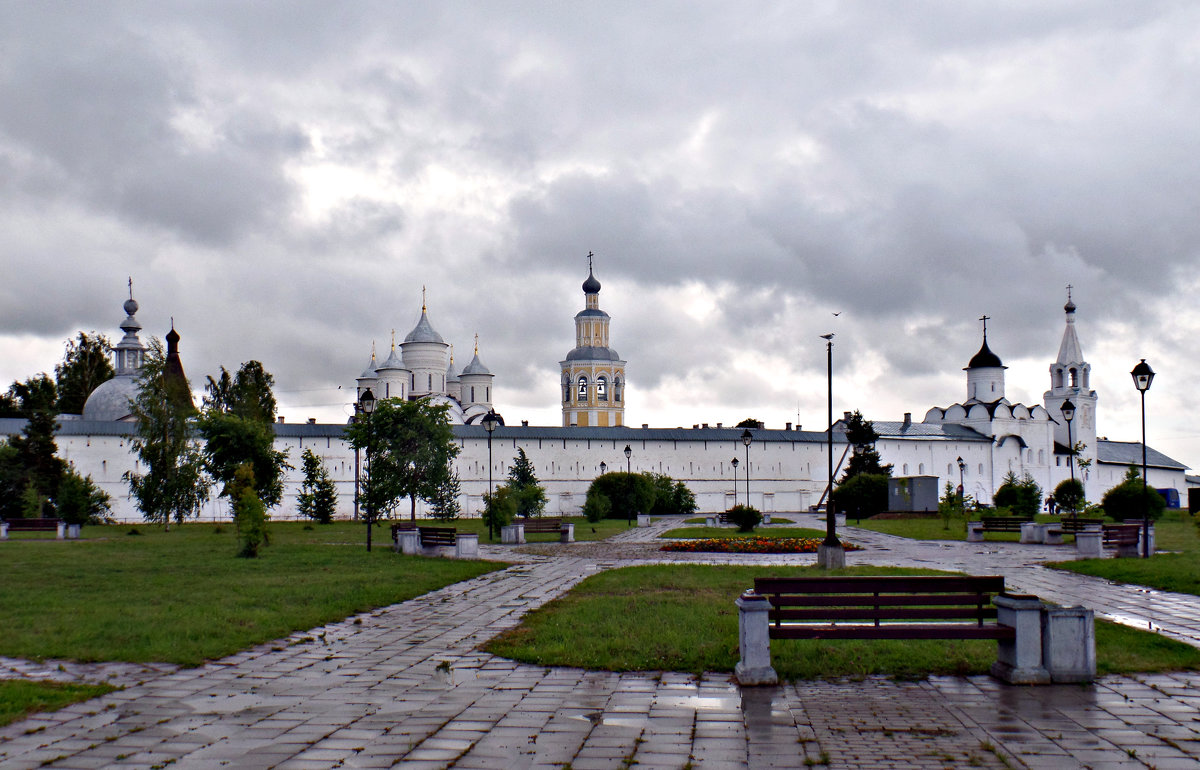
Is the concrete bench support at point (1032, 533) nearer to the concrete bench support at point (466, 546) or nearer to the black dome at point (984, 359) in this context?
the concrete bench support at point (466, 546)

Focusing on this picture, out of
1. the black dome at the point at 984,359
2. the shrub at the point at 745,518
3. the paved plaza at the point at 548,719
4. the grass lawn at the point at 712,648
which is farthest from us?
the black dome at the point at 984,359

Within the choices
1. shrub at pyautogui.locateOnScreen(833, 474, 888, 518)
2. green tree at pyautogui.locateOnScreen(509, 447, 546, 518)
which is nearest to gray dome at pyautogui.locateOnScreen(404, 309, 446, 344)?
green tree at pyautogui.locateOnScreen(509, 447, 546, 518)

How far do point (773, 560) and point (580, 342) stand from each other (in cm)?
6333

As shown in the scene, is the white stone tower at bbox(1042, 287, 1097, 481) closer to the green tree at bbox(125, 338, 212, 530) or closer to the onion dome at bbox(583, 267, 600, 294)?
the onion dome at bbox(583, 267, 600, 294)

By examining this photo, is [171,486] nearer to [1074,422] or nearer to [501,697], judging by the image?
[501,697]

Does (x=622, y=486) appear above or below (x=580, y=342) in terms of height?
below

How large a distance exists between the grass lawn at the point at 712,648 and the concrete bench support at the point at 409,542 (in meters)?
10.6

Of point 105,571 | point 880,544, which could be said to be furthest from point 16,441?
point 880,544

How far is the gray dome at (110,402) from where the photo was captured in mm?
51438

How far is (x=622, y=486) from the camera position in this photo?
44.3 metres

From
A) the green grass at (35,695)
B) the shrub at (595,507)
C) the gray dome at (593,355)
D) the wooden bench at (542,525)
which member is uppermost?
the gray dome at (593,355)

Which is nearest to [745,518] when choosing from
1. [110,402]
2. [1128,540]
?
[1128,540]

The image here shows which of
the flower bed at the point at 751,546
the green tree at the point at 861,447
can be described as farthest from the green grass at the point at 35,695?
the green tree at the point at 861,447

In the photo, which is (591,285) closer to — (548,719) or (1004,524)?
(1004,524)
